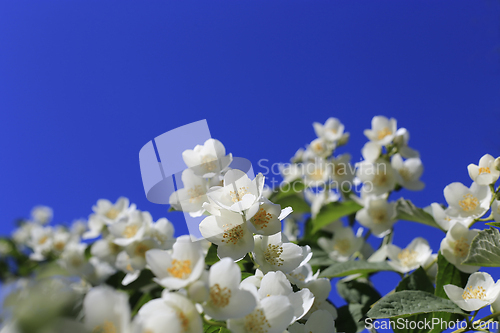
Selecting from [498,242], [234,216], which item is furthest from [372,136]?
[234,216]

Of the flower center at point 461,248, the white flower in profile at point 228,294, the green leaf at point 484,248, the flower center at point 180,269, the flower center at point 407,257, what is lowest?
the flower center at point 407,257

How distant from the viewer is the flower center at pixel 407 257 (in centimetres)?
125

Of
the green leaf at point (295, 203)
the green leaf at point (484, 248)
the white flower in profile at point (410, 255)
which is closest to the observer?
the green leaf at point (484, 248)

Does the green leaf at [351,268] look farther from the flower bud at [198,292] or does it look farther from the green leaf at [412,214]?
the flower bud at [198,292]

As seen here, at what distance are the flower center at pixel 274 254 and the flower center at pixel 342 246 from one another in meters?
0.97

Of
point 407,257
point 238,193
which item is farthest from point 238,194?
point 407,257

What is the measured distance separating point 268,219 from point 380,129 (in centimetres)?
120

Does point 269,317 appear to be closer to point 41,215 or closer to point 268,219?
point 268,219

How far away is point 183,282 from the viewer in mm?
469

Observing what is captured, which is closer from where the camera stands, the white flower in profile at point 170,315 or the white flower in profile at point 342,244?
the white flower in profile at point 170,315

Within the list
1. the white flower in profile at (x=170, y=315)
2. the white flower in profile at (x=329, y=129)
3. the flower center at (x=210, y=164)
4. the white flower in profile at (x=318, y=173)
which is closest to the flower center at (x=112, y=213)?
the flower center at (x=210, y=164)

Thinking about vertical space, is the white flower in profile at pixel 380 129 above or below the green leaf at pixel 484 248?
above

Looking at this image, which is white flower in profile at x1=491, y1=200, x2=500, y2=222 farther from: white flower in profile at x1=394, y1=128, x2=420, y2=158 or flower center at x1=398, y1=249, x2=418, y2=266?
white flower in profile at x1=394, y1=128, x2=420, y2=158

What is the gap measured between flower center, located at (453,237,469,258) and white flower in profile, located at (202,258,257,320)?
81 cm
